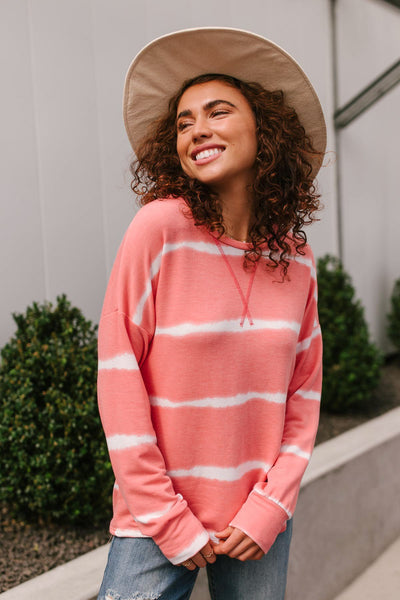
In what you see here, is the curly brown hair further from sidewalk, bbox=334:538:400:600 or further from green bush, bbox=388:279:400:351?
green bush, bbox=388:279:400:351

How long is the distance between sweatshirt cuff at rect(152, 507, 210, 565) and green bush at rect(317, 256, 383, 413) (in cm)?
267

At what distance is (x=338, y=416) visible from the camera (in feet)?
12.5

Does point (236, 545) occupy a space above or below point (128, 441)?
below

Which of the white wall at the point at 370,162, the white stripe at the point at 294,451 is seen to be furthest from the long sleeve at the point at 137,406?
the white wall at the point at 370,162

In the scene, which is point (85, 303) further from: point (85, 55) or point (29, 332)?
point (85, 55)

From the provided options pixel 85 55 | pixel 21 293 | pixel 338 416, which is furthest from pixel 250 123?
pixel 338 416

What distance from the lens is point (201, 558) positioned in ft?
→ 3.76

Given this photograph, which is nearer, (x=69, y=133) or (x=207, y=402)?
(x=207, y=402)

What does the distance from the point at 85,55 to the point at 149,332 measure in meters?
2.04

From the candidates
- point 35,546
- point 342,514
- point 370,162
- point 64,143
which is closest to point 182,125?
point 64,143

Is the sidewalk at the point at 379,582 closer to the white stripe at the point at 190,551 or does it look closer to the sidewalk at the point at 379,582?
the sidewalk at the point at 379,582

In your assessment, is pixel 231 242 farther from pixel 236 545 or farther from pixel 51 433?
pixel 51 433

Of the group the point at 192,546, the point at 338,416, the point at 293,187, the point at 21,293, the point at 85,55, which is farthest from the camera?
the point at 338,416

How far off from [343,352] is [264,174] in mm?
2576
